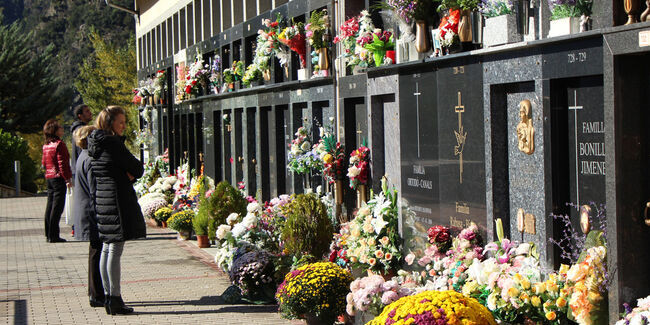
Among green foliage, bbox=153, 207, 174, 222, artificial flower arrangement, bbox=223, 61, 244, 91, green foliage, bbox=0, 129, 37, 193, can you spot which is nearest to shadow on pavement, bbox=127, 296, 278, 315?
artificial flower arrangement, bbox=223, 61, 244, 91

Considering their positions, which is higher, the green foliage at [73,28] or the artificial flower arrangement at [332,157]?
the green foliage at [73,28]

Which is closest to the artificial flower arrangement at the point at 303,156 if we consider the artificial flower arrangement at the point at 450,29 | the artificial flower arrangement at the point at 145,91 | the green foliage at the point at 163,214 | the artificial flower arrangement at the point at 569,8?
the artificial flower arrangement at the point at 450,29

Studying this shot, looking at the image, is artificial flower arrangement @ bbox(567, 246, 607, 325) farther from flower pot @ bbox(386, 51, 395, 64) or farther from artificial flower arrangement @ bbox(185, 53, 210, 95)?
artificial flower arrangement @ bbox(185, 53, 210, 95)

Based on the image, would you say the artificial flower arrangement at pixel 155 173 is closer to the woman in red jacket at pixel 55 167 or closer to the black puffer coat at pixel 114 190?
the woman in red jacket at pixel 55 167

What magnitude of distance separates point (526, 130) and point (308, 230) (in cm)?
358

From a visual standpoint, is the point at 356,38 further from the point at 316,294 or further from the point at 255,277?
the point at 316,294

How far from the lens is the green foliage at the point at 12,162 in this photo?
32.8 metres

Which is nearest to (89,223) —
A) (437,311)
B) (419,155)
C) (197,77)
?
(419,155)

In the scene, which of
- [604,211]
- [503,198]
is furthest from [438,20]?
[604,211]

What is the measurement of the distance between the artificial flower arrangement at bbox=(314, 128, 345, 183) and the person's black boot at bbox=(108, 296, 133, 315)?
2.62 m

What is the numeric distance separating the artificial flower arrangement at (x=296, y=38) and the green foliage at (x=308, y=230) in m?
2.63

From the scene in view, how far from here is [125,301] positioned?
9.16 meters

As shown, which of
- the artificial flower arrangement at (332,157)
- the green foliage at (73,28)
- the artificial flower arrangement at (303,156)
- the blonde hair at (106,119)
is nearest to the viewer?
the blonde hair at (106,119)

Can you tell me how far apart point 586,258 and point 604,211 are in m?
0.31
